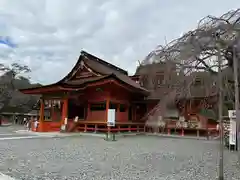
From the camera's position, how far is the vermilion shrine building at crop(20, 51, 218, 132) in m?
17.2

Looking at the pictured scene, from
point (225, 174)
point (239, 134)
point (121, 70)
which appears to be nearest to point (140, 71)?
point (239, 134)

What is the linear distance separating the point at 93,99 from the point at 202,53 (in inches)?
539

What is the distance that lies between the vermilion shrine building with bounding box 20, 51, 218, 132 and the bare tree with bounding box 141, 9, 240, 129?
10.3 meters

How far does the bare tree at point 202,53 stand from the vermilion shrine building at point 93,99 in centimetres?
1032

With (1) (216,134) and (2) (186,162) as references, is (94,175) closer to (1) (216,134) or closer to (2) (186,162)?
(2) (186,162)

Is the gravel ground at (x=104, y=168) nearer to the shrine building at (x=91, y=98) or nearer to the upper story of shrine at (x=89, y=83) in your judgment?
the upper story of shrine at (x=89, y=83)

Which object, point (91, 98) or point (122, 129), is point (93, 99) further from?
point (122, 129)

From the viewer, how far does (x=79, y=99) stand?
1892 centimetres

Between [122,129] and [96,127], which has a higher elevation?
[96,127]

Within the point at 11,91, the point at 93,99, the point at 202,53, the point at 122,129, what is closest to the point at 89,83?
the point at 93,99

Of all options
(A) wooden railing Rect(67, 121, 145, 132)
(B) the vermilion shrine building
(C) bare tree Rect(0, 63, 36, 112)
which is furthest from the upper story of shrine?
(C) bare tree Rect(0, 63, 36, 112)

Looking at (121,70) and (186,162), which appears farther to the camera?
(121,70)

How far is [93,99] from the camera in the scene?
1816 cm

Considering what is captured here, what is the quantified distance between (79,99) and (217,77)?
1473 cm
